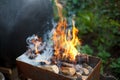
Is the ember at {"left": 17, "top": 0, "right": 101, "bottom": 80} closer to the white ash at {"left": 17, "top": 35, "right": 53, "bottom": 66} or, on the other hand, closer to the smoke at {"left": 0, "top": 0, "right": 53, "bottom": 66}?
the white ash at {"left": 17, "top": 35, "right": 53, "bottom": 66}

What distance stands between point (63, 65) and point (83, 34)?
201 centimetres

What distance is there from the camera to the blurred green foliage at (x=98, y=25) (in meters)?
4.19

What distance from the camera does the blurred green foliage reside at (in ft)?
13.7

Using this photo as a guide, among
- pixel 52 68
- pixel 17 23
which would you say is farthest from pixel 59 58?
pixel 17 23

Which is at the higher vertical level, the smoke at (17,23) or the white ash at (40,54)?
the smoke at (17,23)

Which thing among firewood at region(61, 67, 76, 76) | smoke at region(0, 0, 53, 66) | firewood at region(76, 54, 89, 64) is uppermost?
smoke at region(0, 0, 53, 66)

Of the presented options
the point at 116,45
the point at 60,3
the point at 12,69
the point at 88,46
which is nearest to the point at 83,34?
the point at 88,46

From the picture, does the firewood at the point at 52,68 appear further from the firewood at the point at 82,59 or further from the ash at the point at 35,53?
the firewood at the point at 82,59

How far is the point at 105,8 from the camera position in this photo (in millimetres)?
5031

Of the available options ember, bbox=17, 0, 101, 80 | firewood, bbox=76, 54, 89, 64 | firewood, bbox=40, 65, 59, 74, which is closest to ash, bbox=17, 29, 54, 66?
ember, bbox=17, 0, 101, 80

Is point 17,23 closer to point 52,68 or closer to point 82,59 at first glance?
point 52,68

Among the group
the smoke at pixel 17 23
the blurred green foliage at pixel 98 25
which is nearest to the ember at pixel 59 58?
the smoke at pixel 17 23

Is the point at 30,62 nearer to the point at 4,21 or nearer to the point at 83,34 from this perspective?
the point at 4,21

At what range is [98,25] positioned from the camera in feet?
15.2
